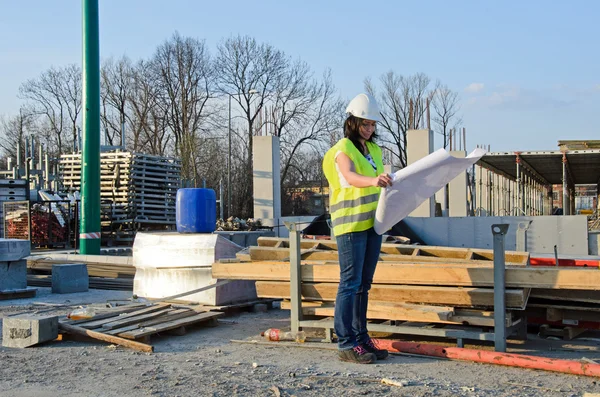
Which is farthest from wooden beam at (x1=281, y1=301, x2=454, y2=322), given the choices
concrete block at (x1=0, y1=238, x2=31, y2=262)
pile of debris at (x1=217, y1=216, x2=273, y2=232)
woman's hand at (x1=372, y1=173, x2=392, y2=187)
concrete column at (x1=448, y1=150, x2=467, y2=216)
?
concrete column at (x1=448, y1=150, x2=467, y2=216)

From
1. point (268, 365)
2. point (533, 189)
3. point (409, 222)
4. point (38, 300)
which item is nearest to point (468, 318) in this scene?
point (268, 365)

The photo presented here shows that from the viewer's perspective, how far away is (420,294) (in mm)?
5344

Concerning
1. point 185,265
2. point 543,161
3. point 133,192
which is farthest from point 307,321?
point 543,161

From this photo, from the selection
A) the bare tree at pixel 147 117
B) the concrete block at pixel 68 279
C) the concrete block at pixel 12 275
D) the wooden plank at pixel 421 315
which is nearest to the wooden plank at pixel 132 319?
the wooden plank at pixel 421 315

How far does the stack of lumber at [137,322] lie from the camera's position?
574cm

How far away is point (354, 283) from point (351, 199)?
24.8 inches

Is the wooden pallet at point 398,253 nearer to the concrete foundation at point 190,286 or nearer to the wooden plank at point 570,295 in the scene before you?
the wooden plank at point 570,295

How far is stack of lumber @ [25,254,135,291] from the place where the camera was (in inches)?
427

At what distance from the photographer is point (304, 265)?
229 inches

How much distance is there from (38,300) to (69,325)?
3724 mm

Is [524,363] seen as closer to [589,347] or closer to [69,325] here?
[589,347]

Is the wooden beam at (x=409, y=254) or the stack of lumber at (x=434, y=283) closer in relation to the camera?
the stack of lumber at (x=434, y=283)

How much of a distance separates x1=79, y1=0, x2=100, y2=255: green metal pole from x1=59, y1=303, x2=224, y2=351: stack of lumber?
846cm

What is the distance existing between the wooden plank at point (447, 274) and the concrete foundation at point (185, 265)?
1541 mm
